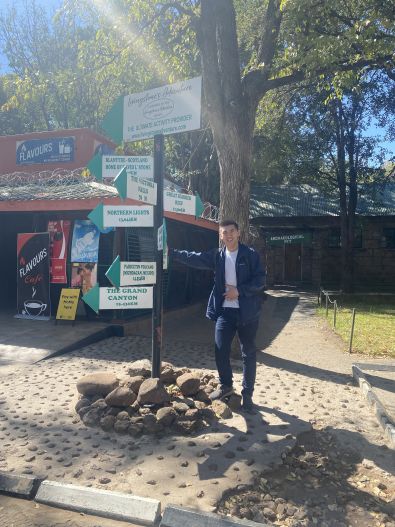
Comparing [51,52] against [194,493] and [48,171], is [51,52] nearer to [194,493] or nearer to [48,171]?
[48,171]

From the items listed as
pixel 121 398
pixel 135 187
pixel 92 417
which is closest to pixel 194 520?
pixel 121 398

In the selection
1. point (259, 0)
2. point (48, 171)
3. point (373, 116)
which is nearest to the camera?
point (259, 0)

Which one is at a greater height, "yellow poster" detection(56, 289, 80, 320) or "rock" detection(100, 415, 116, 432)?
"yellow poster" detection(56, 289, 80, 320)

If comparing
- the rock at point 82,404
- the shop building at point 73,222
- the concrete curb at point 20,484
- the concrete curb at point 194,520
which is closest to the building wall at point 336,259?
the shop building at point 73,222

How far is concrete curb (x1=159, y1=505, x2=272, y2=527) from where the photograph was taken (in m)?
2.63

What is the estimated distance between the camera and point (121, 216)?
4.41 meters

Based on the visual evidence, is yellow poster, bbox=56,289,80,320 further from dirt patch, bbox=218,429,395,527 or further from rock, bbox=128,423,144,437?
dirt patch, bbox=218,429,395,527

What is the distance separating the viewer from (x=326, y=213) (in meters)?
23.7

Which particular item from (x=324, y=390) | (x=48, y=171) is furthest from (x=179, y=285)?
(x=324, y=390)

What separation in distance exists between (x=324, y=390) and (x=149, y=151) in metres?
10.8

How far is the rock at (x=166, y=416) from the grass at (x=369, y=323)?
4946 millimetres

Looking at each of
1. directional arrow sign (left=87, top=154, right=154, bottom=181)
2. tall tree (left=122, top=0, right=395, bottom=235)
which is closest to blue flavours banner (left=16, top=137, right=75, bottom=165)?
tall tree (left=122, top=0, right=395, bottom=235)

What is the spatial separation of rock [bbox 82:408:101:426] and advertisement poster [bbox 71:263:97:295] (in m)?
5.03

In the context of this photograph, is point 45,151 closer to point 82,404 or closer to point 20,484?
point 82,404
